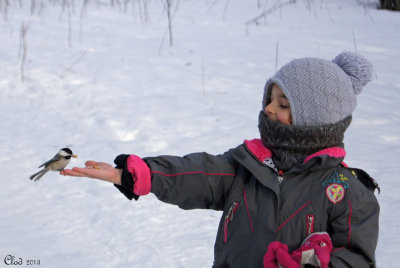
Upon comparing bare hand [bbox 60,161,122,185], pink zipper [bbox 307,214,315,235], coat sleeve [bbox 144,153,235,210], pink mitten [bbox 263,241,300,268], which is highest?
bare hand [bbox 60,161,122,185]

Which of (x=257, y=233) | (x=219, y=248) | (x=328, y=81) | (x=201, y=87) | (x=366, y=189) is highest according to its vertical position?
(x=328, y=81)

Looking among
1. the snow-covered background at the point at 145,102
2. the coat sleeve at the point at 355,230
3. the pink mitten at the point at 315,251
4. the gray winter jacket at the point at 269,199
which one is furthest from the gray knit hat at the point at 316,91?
the snow-covered background at the point at 145,102

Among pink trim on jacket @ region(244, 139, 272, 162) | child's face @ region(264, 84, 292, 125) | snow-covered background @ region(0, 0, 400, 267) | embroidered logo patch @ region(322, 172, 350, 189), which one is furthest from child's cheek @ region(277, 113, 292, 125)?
snow-covered background @ region(0, 0, 400, 267)

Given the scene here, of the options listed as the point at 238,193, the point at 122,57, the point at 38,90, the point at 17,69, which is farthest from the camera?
the point at 122,57

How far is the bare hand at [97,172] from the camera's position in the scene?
157 centimetres

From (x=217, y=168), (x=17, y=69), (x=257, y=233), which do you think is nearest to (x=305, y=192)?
(x=257, y=233)

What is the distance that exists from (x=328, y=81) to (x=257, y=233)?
1.80 ft

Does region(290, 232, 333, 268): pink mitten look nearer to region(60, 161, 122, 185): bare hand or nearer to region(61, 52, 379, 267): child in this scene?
region(61, 52, 379, 267): child

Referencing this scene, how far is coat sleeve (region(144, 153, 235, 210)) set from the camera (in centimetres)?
168

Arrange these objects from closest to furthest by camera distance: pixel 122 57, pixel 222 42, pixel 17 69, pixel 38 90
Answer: pixel 38 90 < pixel 17 69 < pixel 122 57 < pixel 222 42

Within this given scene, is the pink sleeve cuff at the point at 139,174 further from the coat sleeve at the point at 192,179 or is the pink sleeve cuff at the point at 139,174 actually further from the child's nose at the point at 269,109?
the child's nose at the point at 269,109

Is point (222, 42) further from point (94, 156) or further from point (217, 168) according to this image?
point (217, 168)

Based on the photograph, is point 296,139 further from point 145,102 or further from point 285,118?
point 145,102

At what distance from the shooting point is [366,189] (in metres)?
1.64
